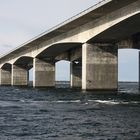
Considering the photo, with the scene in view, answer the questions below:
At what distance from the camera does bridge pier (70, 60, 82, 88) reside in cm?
10600

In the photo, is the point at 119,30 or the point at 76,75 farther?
the point at 76,75

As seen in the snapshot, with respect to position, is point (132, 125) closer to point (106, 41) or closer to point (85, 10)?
point (85, 10)

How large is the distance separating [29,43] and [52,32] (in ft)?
55.9

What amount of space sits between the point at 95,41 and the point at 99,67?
3.93 meters

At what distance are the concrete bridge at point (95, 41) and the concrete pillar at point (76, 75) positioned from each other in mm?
3699

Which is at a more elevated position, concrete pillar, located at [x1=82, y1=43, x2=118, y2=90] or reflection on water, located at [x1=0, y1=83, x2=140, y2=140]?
concrete pillar, located at [x1=82, y1=43, x2=118, y2=90]

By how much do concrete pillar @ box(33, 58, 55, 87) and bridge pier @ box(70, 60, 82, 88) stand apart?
4904mm

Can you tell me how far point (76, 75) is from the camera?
350 feet

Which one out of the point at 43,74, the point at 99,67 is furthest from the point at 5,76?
the point at 99,67

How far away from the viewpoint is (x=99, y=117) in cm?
3238

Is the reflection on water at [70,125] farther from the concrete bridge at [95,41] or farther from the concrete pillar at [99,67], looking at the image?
the concrete pillar at [99,67]

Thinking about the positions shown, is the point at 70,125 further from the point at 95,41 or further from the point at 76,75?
the point at 76,75

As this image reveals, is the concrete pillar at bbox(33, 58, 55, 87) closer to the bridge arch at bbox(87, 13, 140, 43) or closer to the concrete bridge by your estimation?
the concrete bridge

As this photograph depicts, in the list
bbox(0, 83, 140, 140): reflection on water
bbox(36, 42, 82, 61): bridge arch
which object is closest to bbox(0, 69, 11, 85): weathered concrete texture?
bbox(36, 42, 82, 61): bridge arch
